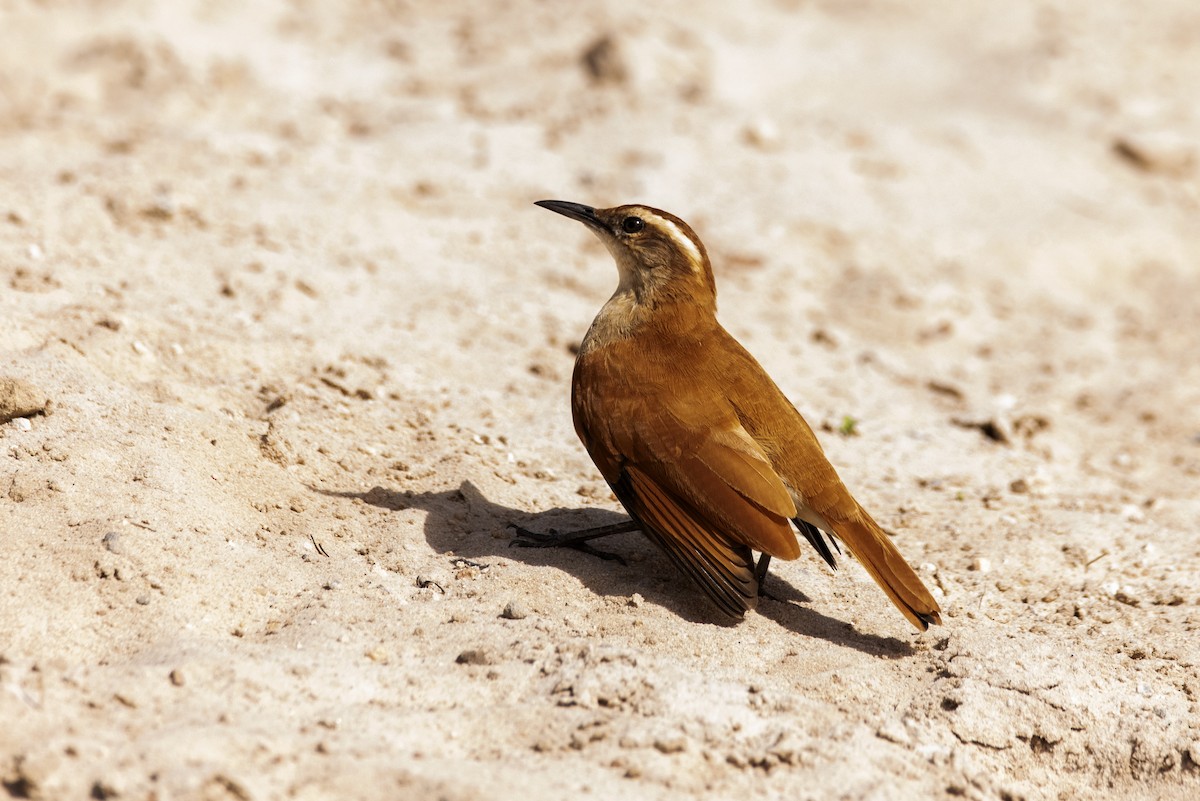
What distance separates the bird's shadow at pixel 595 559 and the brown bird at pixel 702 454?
139 millimetres

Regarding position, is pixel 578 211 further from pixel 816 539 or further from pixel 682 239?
pixel 816 539

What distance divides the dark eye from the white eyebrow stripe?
115 millimetres

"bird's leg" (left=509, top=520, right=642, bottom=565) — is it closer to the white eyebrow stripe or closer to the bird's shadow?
the bird's shadow

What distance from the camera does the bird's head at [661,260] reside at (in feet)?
18.4

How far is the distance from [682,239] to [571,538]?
1.46m

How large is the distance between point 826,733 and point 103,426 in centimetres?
313

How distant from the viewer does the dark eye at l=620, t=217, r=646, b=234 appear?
18.9ft

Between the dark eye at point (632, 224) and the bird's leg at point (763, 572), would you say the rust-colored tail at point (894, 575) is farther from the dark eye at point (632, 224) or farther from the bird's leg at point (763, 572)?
the dark eye at point (632, 224)

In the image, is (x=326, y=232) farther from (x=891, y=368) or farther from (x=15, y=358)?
(x=891, y=368)

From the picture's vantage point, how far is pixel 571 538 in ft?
17.4

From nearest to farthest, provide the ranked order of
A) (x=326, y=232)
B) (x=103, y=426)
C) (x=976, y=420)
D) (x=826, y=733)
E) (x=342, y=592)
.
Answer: (x=826, y=733) → (x=342, y=592) → (x=103, y=426) → (x=976, y=420) → (x=326, y=232)

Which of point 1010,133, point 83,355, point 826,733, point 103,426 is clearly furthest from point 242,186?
point 1010,133

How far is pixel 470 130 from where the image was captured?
9.52m

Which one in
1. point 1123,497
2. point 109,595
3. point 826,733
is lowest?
point 1123,497
